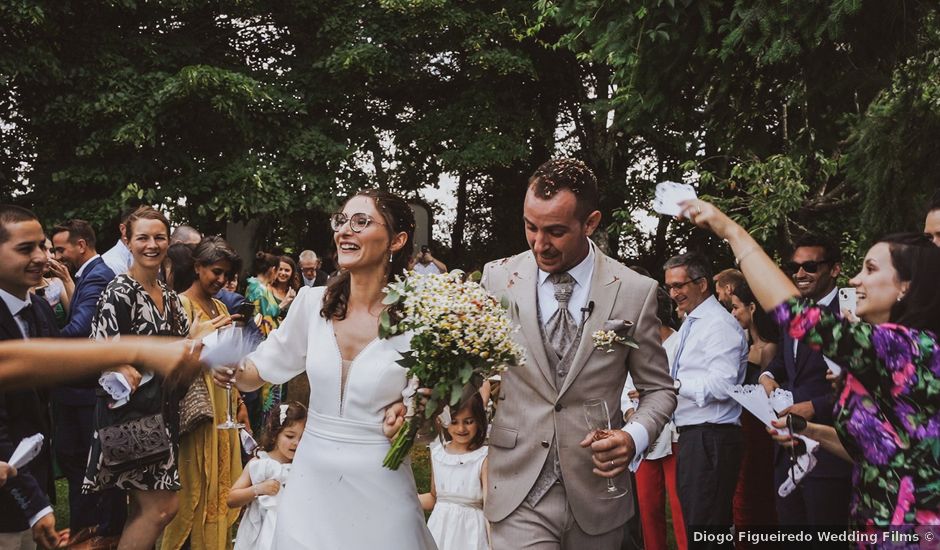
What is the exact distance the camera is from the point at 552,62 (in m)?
23.3

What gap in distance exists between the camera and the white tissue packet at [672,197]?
378 centimetres

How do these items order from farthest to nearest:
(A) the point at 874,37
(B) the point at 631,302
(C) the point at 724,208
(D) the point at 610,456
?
1. (C) the point at 724,208
2. (A) the point at 874,37
3. (B) the point at 631,302
4. (D) the point at 610,456

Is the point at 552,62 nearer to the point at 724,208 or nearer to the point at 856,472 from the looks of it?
the point at 724,208

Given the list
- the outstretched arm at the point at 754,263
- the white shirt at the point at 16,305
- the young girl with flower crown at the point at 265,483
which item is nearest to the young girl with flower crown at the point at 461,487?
the young girl with flower crown at the point at 265,483

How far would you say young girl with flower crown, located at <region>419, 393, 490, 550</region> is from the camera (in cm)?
619

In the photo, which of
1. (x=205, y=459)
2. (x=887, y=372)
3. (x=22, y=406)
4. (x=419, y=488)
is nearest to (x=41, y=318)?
(x=22, y=406)

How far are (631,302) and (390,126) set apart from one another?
61.1 feet

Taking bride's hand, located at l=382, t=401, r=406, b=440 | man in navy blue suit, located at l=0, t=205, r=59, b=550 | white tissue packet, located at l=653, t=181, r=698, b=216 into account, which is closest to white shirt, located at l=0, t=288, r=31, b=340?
man in navy blue suit, located at l=0, t=205, r=59, b=550

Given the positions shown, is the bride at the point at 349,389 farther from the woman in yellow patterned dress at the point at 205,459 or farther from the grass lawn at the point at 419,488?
the grass lawn at the point at 419,488

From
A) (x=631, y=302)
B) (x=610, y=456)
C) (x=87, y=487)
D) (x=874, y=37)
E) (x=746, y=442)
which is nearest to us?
(x=610, y=456)

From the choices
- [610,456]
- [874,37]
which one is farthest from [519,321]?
[874,37]

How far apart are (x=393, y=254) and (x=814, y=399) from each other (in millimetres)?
2936

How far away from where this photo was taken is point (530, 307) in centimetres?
427

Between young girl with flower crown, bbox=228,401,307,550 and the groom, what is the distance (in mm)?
2494
